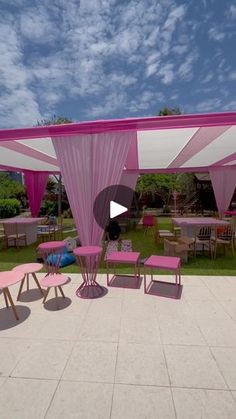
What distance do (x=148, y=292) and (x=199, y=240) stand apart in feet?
9.53

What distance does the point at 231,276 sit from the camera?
4.56m

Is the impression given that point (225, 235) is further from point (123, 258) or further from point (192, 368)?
point (192, 368)

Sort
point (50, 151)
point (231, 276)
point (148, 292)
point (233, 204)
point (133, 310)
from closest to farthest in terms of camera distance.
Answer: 1. point (133, 310)
2. point (148, 292)
3. point (231, 276)
4. point (50, 151)
5. point (233, 204)

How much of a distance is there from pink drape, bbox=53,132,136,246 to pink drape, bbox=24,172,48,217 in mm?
7186

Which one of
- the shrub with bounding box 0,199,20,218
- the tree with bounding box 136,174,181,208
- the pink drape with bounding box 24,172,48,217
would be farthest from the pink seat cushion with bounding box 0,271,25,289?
the shrub with bounding box 0,199,20,218

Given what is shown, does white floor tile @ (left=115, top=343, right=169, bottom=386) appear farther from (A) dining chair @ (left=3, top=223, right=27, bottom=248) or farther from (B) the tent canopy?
(A) dining chair @ (left=3, top=223, right=27, bottom=248)

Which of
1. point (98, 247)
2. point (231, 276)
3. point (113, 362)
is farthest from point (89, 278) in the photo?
point (231, 276)

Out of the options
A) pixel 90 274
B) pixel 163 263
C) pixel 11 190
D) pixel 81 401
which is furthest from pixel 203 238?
pixel 11 190

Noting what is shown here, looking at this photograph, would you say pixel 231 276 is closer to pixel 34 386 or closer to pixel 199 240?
pixel 199 240

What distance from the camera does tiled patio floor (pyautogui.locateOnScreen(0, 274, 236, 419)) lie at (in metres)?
1.80

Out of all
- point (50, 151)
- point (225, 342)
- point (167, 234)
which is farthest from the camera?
point (167, 234)

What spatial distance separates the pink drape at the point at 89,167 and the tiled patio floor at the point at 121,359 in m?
1.39

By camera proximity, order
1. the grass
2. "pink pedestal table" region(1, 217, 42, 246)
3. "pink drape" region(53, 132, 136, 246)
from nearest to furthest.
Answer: "pink drape" region(53, 132, 136, 246), the grass, "pink pedestal table" region(1, 217, 42, 246)

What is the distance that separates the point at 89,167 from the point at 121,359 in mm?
2980
